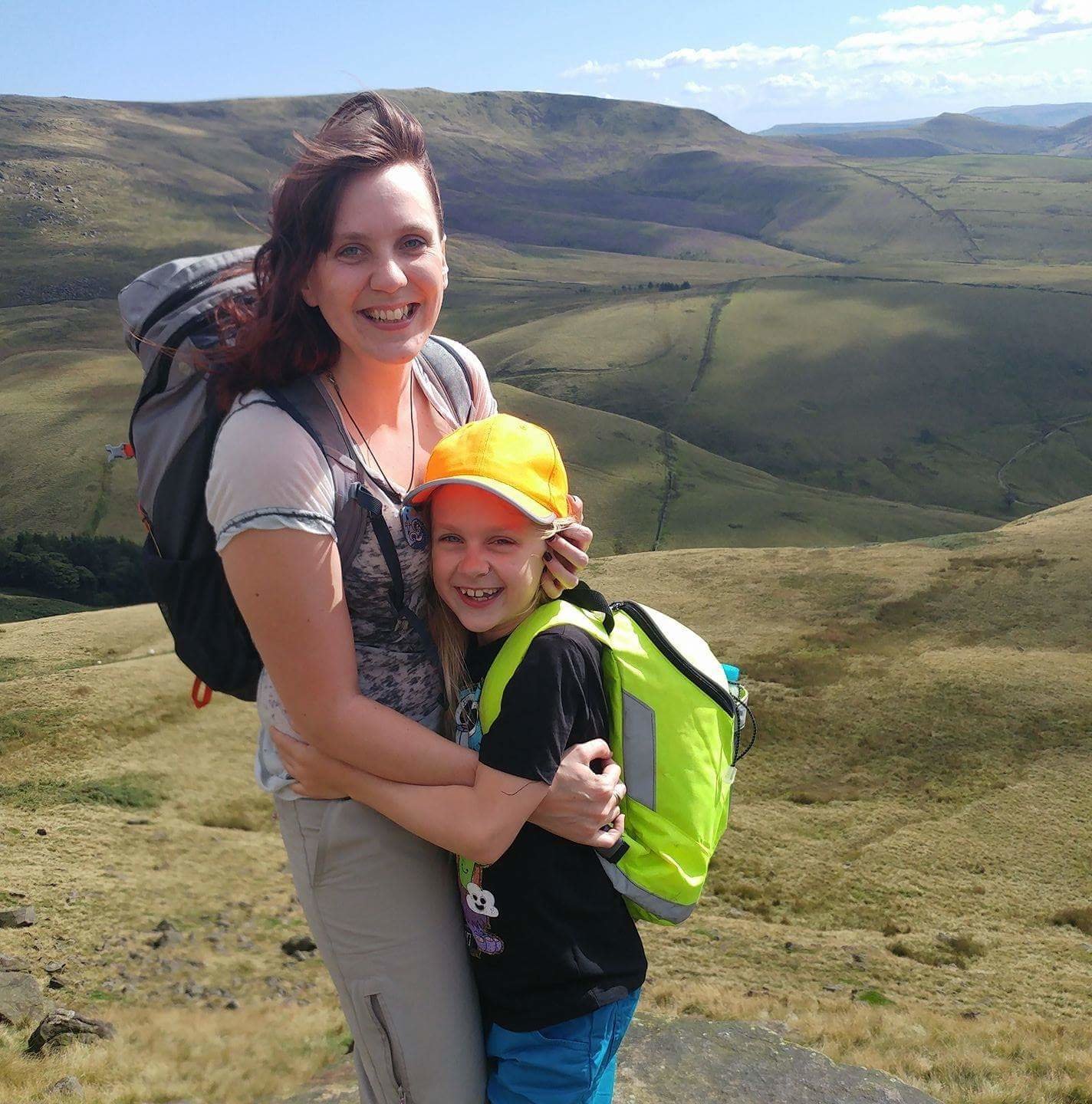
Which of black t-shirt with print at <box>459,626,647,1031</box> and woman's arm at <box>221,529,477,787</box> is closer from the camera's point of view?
woman's arm at <box>221,529,477,787</box>

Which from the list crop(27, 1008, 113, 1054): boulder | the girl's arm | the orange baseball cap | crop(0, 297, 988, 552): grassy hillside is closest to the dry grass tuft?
crop(27, 1008, 113, 1054): boulder

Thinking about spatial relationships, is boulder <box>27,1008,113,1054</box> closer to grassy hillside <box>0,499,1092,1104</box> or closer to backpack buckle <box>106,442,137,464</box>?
grassy hillside <box>0,499,1092,1104</box>

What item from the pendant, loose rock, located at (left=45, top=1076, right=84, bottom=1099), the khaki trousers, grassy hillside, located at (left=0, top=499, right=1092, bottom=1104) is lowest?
grassy hillside, located at (left=0, top=499, right=1092, bottom=1104)

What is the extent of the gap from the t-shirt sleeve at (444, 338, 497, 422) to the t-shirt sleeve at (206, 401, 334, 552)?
1830 mm

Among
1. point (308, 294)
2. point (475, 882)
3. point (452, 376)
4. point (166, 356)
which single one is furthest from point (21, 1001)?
point (308, 294)

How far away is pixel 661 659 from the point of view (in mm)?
5277

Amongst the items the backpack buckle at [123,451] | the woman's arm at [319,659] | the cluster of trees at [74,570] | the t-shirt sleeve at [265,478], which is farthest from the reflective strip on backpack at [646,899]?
the cluster of trees at [74,570]

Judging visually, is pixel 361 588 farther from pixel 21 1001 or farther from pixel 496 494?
pixel 21 1001

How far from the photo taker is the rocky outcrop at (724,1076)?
8.88 m

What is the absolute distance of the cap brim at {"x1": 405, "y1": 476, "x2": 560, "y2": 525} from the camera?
501cm

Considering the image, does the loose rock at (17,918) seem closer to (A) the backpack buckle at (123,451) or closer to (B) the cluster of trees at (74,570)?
(A) the backpack buckle at (123,451)

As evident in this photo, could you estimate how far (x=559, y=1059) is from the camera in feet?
17.2

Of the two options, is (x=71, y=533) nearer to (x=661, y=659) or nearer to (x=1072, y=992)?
(x=1072, y=992)

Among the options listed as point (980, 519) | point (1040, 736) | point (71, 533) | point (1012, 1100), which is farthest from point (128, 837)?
point (980, 519)
